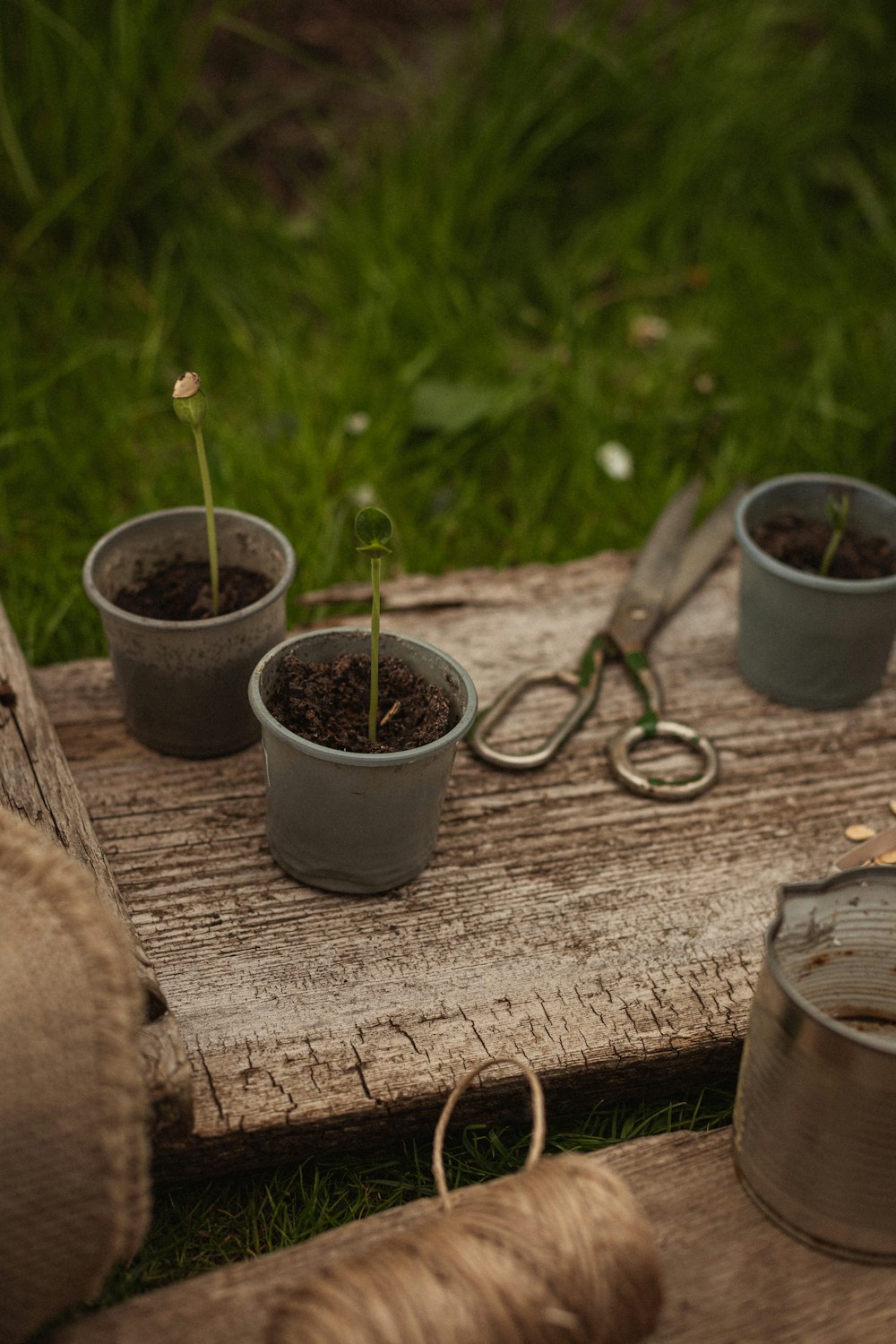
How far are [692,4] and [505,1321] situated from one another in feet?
9.87

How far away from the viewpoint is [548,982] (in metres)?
1.34

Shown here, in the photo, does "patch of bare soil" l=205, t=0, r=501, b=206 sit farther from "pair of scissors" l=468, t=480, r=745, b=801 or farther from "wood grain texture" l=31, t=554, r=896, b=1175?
"wood grain texture" l=31, t=554, r=896, b=1175

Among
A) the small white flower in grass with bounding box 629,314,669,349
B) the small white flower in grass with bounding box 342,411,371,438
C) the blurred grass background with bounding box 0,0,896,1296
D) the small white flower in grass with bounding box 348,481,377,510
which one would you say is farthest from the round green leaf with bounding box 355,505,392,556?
the small white flower in grass with bounding box 629,314,669,349

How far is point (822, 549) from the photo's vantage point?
1.73 m

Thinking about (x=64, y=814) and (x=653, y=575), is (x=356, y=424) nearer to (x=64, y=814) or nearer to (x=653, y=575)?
(x=653, y=575)

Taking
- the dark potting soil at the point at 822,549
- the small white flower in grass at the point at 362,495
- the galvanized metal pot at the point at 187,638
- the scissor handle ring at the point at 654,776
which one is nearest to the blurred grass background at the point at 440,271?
the small white flower in grass at the point at 362,495

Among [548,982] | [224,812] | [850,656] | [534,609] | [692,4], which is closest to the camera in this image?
[548,982]

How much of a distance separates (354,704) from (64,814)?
34 cm

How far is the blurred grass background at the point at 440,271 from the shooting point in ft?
7.84

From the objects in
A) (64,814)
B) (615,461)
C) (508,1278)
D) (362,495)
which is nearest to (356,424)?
(362,495)

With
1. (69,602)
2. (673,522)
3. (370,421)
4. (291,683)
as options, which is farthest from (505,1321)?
(370,421)

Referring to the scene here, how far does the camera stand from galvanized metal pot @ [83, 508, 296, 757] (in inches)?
58.2

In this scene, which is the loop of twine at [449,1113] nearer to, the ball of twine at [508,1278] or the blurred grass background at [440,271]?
the ball of twine at [508,1278]

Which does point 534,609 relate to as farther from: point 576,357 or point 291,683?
point 576,357
